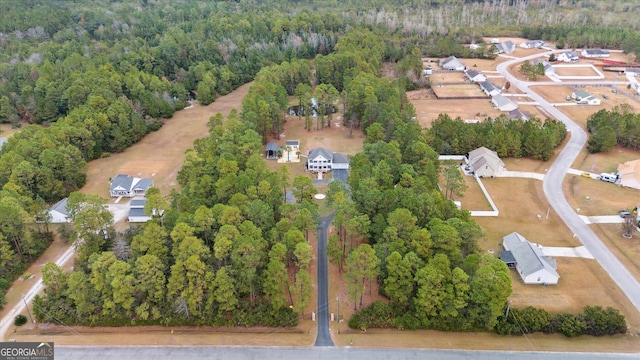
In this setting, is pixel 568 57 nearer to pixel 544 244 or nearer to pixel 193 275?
pixel 544 244

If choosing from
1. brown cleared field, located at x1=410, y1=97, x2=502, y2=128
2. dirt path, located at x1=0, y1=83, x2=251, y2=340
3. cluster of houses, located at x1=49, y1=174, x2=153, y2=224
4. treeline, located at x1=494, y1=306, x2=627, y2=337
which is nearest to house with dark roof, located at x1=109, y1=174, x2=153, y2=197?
cluster of houses, located at x1=49, y1=174, x2=153, y2=224

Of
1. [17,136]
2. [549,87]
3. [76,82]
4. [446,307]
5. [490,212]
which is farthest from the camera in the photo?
[549,87]

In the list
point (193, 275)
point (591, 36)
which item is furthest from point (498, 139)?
point (591, 36)

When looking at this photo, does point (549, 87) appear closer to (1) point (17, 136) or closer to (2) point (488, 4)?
(2) point (488, 4)

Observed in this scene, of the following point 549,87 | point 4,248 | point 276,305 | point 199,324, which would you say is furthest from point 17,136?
point 549,87

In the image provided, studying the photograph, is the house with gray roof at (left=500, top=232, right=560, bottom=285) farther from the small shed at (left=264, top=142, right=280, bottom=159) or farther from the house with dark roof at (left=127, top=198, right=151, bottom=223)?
the house with dark roof at (left=127, top=198, right=151, bottom=223)

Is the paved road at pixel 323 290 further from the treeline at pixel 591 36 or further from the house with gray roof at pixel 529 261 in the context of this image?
the treeline at pixel 591 36
